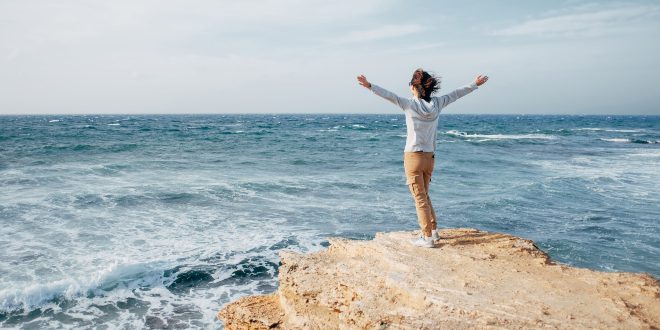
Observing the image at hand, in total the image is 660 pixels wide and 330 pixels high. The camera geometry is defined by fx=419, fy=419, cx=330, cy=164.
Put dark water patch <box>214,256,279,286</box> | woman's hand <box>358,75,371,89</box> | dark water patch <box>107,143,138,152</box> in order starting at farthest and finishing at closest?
dark water patch <box>107,143,138,152</box> < dark water patch <box>214,256,279,286</box> < woman's hand <box>358,75,371,89</box>

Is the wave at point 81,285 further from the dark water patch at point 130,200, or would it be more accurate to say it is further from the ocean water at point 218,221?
the dark water patch at point 130,200

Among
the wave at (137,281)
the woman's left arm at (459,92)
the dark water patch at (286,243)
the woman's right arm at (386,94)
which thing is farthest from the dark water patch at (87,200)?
the woman's left arm at (459,92)

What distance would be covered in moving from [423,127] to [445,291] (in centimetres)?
175

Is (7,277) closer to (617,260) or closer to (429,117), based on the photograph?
(429,117)

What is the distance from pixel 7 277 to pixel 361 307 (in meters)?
6.79

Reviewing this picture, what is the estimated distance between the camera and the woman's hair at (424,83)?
4.37 meters

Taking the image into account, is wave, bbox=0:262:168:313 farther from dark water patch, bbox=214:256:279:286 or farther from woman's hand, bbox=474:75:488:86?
woman's hand, bbox=474:75:488:86

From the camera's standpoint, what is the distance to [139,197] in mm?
12922

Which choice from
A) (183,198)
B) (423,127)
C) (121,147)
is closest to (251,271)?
(423,127)

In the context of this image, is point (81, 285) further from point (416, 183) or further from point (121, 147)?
point (121, 147)

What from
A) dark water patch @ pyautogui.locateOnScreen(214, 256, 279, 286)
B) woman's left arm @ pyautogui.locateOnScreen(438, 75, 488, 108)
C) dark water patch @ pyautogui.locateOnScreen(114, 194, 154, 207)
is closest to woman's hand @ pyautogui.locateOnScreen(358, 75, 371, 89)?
woman's left arm @ pyautogui.locateOnScreen(438, 75, 488, 108)

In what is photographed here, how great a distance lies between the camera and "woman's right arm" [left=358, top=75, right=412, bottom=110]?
4035 mm

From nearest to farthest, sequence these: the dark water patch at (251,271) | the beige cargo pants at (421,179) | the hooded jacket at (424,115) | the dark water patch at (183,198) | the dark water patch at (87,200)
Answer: the hooded jacket at (424,115) → the beige cargo pants at (421,179) → the dark water patch at (251,271) → the dark water patch at (87,200) → the dark water patch at (183,198)

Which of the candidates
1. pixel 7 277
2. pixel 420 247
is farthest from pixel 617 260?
pixel 7 277
